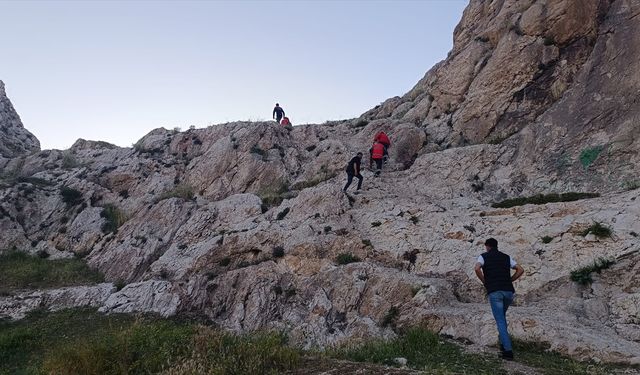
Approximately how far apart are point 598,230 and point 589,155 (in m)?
6.58

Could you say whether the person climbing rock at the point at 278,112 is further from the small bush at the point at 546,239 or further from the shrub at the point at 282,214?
the small bush at the point at 546,239

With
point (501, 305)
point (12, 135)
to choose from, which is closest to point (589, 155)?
point (501, 305)

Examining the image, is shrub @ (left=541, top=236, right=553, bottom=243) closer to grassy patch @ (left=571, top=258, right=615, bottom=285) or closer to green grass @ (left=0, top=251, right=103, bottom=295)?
grassy patch @ (left=571, top=258, right=615, bottom=285)

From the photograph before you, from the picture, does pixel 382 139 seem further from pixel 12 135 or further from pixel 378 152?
pixel 12 135

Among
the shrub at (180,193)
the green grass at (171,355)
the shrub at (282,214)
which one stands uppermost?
the shrub at (180,193)

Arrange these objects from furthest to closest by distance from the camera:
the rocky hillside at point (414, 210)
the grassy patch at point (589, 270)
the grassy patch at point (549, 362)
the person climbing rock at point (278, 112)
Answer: the person climbing rock at point (278, 112) → the rocky hillside at point (414, 210) → the grassy patch at point (589, 270) → the grassy patch at point (549, 362)

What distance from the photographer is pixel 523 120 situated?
26.8 meters

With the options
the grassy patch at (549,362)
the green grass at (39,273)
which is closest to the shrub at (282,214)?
the green grass at (39,273)

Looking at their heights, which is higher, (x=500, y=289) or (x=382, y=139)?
(x=382, y=139)

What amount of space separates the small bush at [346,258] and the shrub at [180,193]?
15148 millimetres

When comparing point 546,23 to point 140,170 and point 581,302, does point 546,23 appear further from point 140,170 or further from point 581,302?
point 140,170

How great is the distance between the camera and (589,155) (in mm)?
21531

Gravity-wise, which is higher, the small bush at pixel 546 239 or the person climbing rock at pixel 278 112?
the person climbing rock at pixel 278 112

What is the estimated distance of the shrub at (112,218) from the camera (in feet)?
96.6
